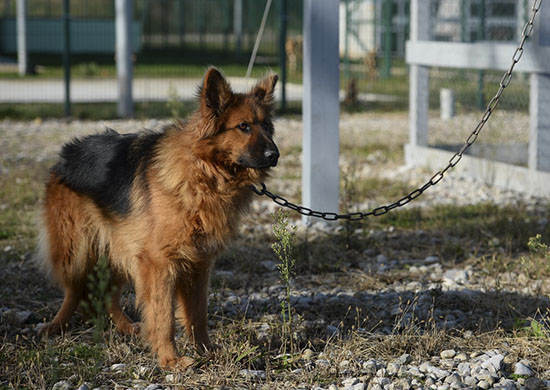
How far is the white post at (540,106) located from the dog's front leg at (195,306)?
5008mm

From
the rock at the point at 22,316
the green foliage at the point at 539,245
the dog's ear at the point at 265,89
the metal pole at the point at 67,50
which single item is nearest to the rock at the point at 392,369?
the green foliage at the point at 539,245

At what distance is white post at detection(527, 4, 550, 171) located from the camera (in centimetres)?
785

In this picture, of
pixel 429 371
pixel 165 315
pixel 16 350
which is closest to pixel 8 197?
pixel 16 350

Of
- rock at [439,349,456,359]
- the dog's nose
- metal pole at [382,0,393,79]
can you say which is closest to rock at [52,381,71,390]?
the dog's nose

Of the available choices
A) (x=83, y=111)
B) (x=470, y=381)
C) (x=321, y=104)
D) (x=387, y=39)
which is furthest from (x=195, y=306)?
(x=387, y=39)

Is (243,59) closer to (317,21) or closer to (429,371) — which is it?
(317,21)

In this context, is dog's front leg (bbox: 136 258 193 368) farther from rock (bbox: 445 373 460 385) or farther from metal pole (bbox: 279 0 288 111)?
metal pole (bbox: 279 0 288 111)

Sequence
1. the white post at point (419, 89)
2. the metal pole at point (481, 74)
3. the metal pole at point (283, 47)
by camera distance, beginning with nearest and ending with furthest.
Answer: the white post at point (419, 89) < the metal pole at point (481, 74) < the metal pole at point (283, 47)

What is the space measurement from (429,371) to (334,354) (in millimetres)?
532

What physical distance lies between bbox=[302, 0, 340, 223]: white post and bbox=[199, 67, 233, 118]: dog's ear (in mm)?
2931

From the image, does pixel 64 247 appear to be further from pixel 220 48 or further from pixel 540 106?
pixel 220 48

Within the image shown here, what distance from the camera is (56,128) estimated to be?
12352 millimetres

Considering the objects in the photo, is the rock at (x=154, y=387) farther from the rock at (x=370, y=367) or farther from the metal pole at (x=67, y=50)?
the metal pole at (x=67, y=50)

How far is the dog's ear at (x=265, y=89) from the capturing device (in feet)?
14.1
